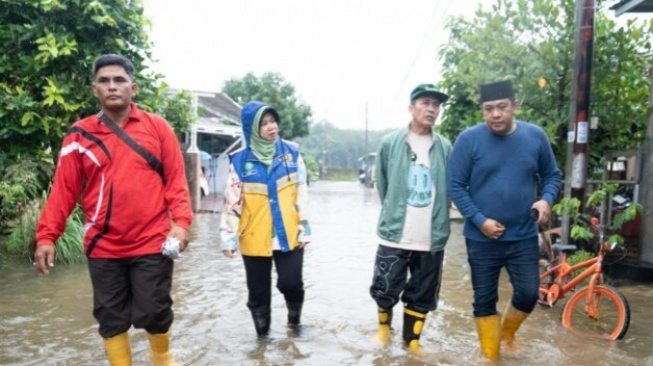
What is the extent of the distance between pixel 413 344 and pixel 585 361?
112 cm

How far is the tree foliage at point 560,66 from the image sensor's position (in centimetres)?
676

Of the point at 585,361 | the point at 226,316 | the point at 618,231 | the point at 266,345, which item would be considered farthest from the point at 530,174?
the point at 618,231

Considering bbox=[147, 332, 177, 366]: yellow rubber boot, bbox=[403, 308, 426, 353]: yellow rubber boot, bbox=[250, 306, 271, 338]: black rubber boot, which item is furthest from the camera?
bbox=[250, 306, 271, 338]: black rubber boot

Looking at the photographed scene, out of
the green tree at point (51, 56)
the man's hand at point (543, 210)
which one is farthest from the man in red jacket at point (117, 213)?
the green tree at point (51, 56)

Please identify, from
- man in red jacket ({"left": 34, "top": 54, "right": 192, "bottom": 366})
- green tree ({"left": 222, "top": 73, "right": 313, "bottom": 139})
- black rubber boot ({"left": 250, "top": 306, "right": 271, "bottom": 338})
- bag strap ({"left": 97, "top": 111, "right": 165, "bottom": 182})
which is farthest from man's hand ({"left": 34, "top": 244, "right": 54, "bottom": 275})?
green tree ({"left": 222, "top": 73, "right": 313, "bottom": 139})

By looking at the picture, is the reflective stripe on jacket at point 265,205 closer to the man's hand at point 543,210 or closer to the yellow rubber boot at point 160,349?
the yellow rubber boot at point 160,349

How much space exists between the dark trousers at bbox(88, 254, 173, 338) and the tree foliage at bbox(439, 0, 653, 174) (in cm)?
534

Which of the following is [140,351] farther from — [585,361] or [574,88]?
[574,88]

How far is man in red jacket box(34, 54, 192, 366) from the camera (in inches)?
123

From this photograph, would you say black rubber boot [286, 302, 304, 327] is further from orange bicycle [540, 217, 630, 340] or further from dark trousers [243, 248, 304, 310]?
orange bicycle [540, 217, 630, 340]

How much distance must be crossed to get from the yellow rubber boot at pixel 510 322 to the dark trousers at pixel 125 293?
2.23 meters

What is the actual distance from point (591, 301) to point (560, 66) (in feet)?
11.5

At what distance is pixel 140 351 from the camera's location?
3988 millimetres

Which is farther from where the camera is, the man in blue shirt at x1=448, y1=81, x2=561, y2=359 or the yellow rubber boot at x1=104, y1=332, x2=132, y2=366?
the man in blue shirt at x1=448, y1=81, x2=561, y2=359
